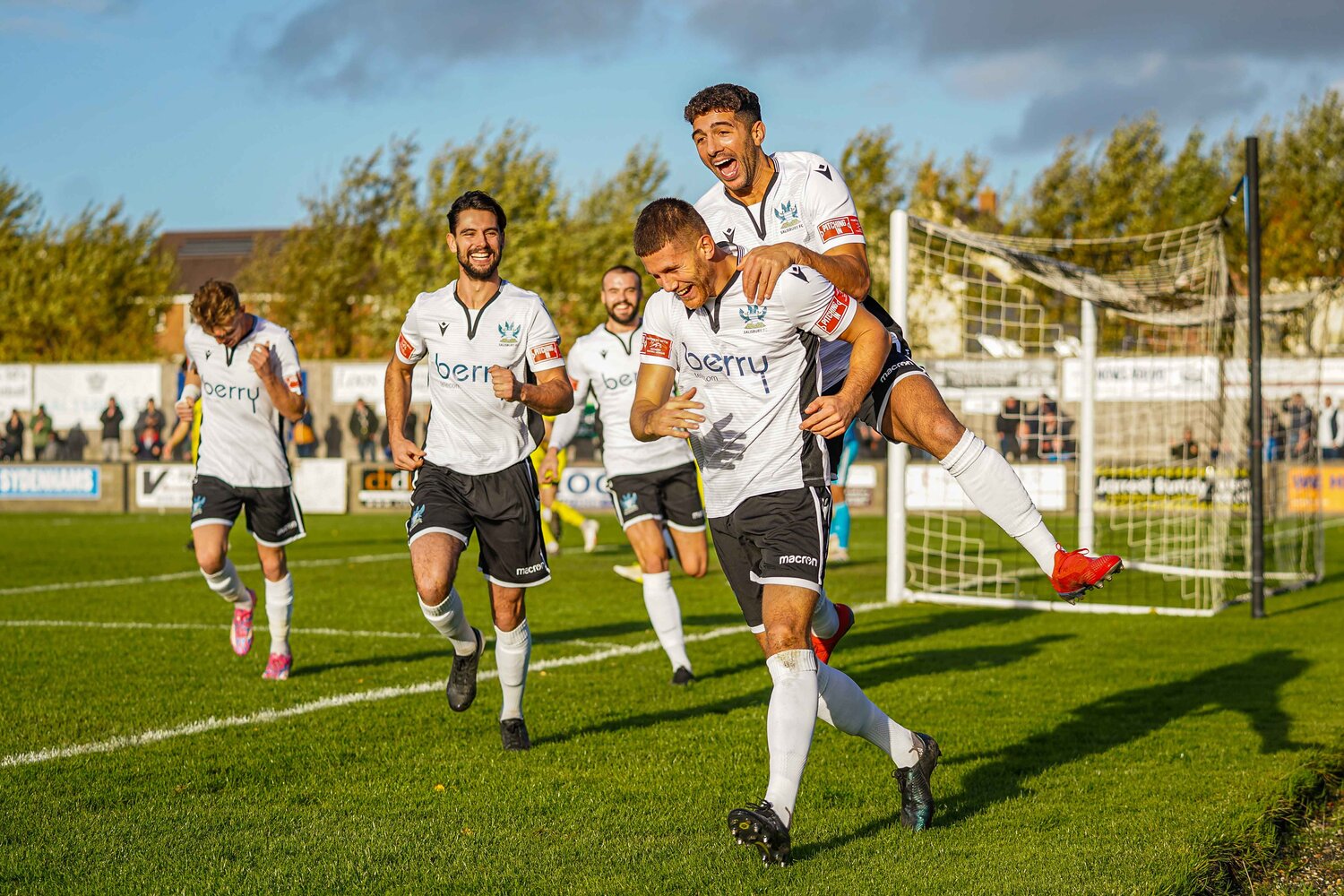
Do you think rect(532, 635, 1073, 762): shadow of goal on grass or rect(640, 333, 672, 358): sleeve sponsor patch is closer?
rect(640, 333, 672, 358): sleeve sponsor patch

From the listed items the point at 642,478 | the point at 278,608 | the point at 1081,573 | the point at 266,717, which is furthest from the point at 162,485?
the point at 1081,573

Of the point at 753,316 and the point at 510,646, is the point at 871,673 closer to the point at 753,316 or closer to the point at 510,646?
the point at 510,646

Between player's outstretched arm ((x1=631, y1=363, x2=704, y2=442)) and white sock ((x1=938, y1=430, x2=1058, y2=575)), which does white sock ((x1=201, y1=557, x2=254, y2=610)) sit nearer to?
player's outstretched arm ((x1=631, y1=363, x2=704, y2=442))

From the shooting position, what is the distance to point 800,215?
5.59 metres

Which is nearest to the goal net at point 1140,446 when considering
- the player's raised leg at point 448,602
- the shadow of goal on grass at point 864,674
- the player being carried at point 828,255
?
the shadow of goal on grass at point 864,674

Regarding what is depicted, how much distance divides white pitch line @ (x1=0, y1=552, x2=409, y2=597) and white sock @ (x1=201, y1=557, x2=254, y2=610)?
16.3 ft

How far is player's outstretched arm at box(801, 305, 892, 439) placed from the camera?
4.50m

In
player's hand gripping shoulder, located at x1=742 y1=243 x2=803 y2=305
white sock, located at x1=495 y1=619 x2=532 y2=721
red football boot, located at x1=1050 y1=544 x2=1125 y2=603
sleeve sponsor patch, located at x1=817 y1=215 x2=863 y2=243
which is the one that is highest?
sleeve sponsor patch, located at x1=817 y1=215 x2=863 y2=243

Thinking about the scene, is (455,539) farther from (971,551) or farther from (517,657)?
(971,551)

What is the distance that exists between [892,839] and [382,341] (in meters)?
41.1

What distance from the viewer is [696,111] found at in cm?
548

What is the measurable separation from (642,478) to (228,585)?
2.66 m

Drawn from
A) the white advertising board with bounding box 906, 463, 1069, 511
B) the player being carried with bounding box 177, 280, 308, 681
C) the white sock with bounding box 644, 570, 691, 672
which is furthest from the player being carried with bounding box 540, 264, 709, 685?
the white advertising board with bounding box 906, 463, 1069, 511

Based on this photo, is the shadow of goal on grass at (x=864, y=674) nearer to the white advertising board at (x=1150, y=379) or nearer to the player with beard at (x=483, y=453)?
the player with beard at (x=483, y=453)
